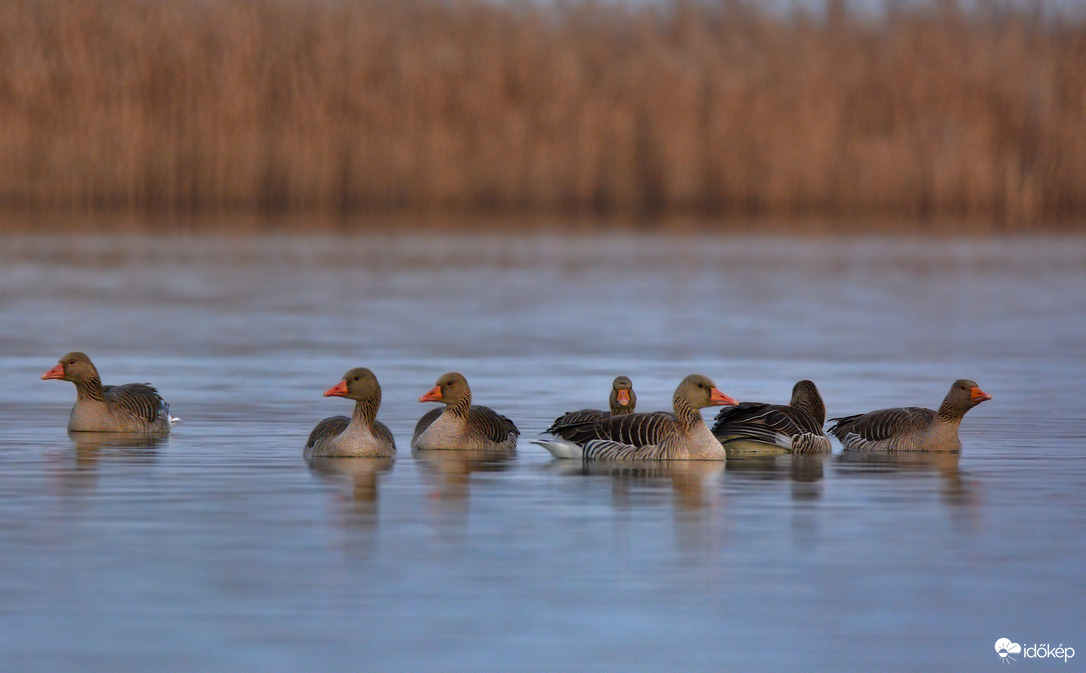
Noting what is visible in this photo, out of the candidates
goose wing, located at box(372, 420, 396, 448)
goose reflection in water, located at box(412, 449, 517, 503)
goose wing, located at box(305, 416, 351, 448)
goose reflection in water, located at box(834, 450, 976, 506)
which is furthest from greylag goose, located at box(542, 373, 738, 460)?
goose wing, located at box(305, 416, 351, 448)

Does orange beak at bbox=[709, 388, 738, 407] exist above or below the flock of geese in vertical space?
above

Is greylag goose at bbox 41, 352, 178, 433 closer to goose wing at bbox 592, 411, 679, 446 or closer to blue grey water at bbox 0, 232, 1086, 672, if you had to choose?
blue grey water at bbox 0, 232, 1086, 672

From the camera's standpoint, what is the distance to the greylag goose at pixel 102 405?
12266 millimetres

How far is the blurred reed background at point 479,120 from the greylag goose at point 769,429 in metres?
22.2

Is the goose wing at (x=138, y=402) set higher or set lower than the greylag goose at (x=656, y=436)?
higher

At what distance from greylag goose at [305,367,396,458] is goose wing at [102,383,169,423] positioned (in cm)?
136

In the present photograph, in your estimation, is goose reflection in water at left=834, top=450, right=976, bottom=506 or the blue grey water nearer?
the blue grey water

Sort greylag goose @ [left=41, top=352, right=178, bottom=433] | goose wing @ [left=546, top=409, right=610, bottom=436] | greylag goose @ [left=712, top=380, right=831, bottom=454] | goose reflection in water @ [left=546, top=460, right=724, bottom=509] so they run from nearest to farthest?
goose reflection in water @ [left=546, top=460, right=724, bottom=509]
goose wing @ [left=546, top=409, right=610, bottom=436]
greylag goose @ [left=712, top=380, right=831, bottom=454]
greylag goose @ [left=41, top=352, right=178, bottom=433]

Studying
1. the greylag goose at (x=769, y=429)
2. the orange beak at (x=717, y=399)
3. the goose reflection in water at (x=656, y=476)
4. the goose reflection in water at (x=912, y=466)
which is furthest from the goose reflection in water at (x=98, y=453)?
the goose reflection in water at (x=912, y=466)

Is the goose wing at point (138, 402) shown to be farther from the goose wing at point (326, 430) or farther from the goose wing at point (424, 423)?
the goose wing at point (424, 423)

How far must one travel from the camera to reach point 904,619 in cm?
687

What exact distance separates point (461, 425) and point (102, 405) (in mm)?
2628

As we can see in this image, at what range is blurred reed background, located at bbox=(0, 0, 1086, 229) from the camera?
→ 110ft

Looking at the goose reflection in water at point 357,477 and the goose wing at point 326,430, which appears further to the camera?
the goose wing at point 326,430
